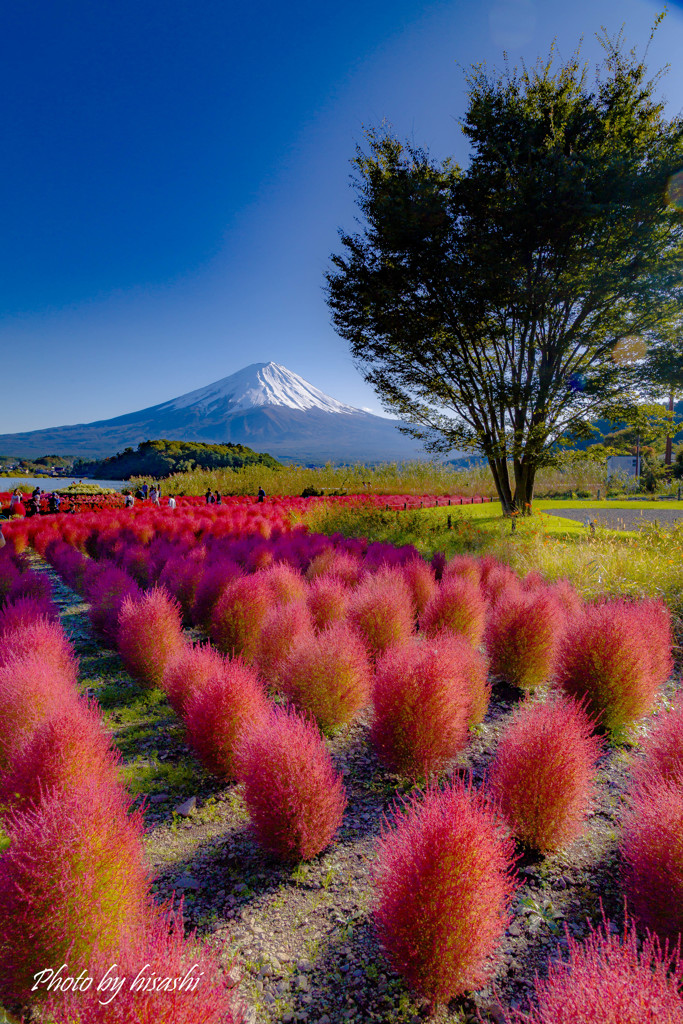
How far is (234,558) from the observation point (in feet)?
26.7

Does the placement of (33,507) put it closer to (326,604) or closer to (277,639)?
(326,604)

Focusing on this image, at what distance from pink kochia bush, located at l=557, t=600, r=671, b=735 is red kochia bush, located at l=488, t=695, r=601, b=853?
1.51 meters

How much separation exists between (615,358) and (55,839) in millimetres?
16092

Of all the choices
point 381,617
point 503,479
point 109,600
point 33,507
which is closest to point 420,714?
point 381,617

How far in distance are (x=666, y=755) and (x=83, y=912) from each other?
3.19m

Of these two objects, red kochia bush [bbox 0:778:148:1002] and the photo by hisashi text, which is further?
red kochia bush [bbox 0:778:148:1002]

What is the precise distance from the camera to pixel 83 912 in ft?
5.74

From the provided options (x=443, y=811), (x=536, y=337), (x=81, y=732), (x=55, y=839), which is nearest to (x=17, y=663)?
(x=81, y=732)

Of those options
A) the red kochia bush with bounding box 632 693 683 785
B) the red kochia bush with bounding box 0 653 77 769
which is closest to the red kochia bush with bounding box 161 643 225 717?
the red kochia bush with bounding box 0 653 77 769

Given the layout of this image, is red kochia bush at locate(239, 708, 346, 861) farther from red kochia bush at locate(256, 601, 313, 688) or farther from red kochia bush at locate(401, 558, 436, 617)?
red kochia bush at locate(401, 558, 436, 617)

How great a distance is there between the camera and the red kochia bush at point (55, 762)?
93.9 inches

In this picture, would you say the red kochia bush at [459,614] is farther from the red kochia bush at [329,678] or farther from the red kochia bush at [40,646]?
the red kochia bush at [40,646]

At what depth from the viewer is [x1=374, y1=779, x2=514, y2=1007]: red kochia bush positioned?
5.75ft

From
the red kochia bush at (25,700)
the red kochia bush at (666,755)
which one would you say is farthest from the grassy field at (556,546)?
the red kochia bush at (25,700)
